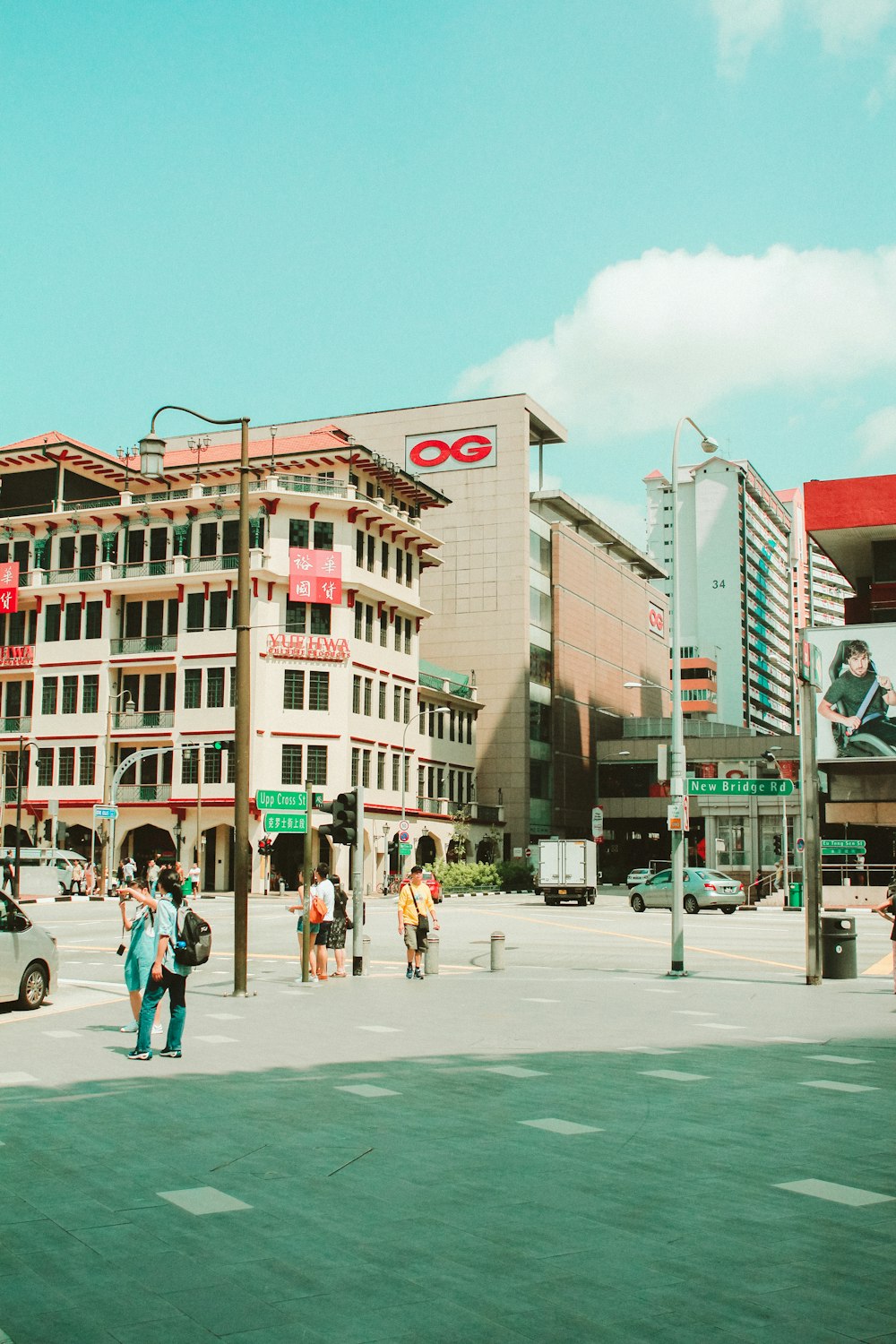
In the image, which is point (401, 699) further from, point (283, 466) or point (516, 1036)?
point (516, 1036)

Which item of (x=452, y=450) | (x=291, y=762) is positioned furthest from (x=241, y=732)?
(x=452, y=450)

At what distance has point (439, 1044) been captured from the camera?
525 inches

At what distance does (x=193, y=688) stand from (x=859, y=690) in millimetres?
Answer: 31295

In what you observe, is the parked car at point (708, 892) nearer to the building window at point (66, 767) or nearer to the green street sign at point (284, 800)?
the green street sign at point (284, 800)

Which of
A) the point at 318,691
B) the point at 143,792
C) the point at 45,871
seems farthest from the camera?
the point at 318,691

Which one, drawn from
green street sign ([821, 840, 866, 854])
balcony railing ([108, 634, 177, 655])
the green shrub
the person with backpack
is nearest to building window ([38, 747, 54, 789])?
balcony railing ([108, 634, 177, 655])

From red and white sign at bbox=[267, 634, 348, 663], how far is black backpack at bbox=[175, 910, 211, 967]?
4772 centimetres

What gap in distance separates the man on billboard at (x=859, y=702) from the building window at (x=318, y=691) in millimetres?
23334

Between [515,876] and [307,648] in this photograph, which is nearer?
[307,648]

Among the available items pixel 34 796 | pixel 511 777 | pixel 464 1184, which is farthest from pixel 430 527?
pixel 464 1184

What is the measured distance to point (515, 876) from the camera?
7019 cm

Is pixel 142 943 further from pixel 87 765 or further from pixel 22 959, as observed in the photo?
pixel 87 765

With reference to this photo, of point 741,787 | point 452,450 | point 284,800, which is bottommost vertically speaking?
point 284,800

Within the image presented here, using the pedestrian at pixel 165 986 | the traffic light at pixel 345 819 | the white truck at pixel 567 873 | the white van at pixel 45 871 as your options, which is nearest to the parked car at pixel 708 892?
the white truck at pixel 567 873
